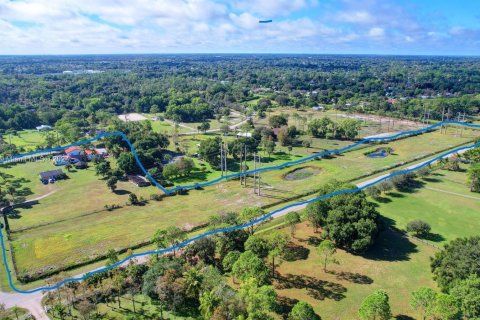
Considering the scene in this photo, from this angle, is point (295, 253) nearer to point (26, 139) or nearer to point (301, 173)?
point (301, 173)

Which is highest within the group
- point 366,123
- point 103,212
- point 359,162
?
point 366,123

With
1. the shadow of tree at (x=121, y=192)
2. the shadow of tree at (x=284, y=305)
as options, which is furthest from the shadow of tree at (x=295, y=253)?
the shadow of tree at (x=121, y=192)

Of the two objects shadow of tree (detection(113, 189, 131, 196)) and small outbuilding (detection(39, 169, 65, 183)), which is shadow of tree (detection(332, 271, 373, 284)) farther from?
small outbuilding (detection(39, 169, 65, 183))

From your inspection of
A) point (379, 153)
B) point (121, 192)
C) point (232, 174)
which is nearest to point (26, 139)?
point (121, 192)

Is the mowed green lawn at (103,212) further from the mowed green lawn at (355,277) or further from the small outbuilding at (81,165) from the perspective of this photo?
the mowed green lawn at (355,277)

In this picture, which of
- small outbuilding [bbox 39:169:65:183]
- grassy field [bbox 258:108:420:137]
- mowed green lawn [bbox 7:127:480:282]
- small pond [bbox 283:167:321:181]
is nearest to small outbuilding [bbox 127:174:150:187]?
mowed green lawn [bbox 7:127:480:282]

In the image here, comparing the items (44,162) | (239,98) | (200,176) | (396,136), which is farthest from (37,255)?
(239,98)
